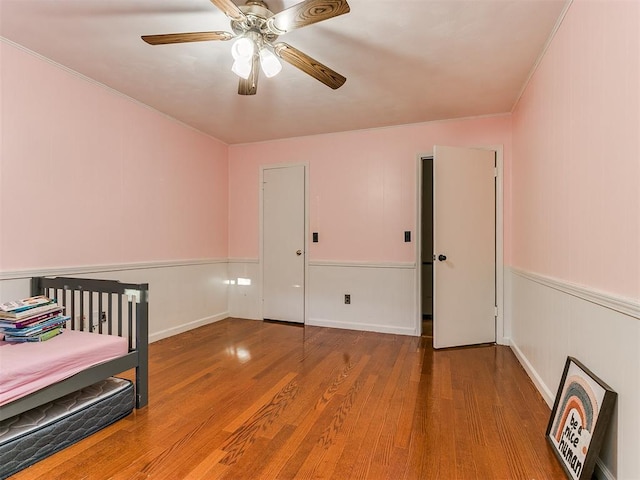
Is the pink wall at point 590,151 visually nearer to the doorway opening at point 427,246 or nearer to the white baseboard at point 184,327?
the doorway opening at point 427,246

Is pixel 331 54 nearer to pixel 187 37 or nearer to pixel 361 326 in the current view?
pixel 187 37

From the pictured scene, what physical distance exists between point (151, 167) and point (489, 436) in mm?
3553

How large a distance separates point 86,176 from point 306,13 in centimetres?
230

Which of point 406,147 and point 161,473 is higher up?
point 406,147

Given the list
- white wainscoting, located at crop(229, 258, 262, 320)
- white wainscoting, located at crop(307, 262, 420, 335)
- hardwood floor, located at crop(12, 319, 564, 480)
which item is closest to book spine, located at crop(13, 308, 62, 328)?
hardwood floor, located at crop(12, 319, 564, 480)

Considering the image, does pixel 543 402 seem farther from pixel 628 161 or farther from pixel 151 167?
pixel 151 167

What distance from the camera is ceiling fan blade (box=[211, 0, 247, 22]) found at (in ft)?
5.05

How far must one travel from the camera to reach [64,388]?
66.1 inches

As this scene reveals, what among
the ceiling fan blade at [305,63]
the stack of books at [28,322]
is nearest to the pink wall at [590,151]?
the ceiling fan blade at [305,63]

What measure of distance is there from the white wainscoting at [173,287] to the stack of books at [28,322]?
0.49 m

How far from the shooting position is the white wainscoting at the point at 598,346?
1.24 metres

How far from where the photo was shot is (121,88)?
2895 mm

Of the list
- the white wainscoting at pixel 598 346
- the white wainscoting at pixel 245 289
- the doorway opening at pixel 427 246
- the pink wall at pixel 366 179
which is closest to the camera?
the white wainscoting at pixel 598 346

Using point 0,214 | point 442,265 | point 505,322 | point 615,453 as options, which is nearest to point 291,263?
point 442,265
